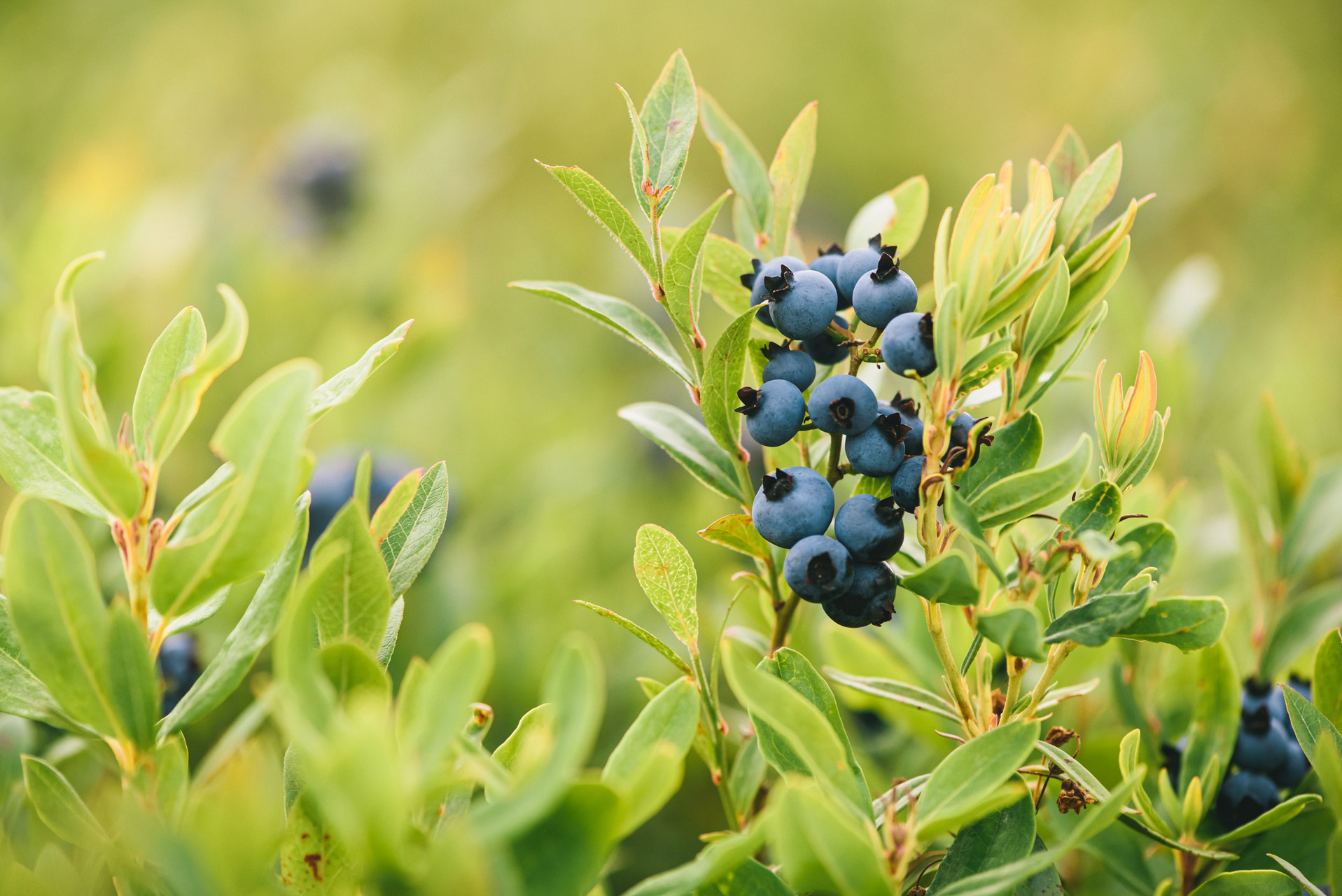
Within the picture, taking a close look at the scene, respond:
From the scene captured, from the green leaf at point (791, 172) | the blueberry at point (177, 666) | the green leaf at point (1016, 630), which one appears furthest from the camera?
the blueberry at point (177, 666)

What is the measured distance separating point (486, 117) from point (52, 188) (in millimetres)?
1088

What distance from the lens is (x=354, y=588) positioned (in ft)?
1.83

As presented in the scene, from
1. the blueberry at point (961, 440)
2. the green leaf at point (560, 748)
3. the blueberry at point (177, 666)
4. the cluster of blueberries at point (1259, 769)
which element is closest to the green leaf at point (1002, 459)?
the blueberry at point (961, 440)

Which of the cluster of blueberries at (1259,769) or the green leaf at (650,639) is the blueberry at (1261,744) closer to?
the cluster of blueberries at (1259,769)

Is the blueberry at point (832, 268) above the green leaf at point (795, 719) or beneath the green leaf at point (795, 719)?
above

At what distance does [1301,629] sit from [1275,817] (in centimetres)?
44

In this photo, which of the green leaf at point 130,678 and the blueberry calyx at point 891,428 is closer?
the green leaf at point 130,678

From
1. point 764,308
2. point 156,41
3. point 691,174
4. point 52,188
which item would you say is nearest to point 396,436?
point 52,188

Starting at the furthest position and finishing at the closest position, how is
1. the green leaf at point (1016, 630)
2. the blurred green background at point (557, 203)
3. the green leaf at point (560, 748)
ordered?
the blurred green background at point (557, 203) < the green leaf at point (1016, 630) < the green leaf at point (560, 748)

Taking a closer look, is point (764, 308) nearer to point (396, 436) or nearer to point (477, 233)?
point (396, 436)

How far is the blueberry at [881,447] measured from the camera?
628 mm

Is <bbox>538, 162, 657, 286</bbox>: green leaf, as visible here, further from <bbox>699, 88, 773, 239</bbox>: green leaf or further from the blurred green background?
the blurred green background

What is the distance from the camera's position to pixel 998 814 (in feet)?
1.97

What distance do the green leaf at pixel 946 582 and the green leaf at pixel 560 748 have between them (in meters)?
0.22
